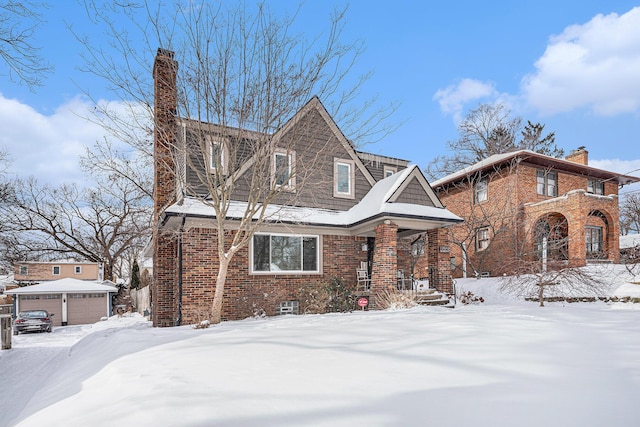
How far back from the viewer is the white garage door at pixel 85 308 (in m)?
24.3

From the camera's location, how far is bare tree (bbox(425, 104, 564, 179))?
3112 centimetres

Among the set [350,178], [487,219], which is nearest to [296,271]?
[350,178]

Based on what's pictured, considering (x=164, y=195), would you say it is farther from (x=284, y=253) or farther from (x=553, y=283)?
(x=553, y=283)

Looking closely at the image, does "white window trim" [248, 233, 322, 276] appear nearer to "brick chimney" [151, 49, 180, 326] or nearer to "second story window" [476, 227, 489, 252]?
"brick chimney" [151, 49, 180, 326]

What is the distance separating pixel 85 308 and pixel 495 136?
34.4m

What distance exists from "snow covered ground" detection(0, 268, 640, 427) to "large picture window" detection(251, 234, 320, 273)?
18.4 feet

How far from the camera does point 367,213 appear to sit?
40.8ft

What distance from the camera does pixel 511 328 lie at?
6.15 metres

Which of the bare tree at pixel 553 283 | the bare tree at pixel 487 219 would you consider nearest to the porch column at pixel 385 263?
the bare tree at pixel 553 283

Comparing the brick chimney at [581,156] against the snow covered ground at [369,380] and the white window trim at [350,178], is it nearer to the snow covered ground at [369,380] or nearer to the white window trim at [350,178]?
the white window trim at [350,178]

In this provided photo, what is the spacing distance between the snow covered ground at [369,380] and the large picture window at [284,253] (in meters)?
5.61

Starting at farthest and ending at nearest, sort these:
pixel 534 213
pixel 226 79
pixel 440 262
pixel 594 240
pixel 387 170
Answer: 1. pixel 594 240
2. pixel 534 213
3. pixel 387 170
4. pixel 440 262
5. pixel 226 79

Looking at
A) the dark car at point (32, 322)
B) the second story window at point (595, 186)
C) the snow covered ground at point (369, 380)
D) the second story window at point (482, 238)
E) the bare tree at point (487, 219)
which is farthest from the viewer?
the second story window at point (595, 186)

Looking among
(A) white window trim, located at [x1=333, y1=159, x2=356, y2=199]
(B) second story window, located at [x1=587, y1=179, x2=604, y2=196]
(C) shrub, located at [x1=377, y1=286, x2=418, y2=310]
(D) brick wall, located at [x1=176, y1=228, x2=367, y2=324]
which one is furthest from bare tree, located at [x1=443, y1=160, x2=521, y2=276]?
(D) brick wall, located at [x1=176, y1=228, x2=367, y2=324]
